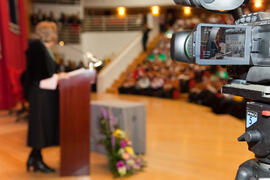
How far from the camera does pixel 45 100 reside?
3.09 m

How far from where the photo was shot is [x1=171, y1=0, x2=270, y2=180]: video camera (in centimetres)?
101

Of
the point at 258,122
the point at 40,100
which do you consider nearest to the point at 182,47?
the point at 258,122

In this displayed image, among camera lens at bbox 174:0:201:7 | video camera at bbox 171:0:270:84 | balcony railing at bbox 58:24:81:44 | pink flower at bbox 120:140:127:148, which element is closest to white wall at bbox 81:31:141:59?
balcony railing at bbox 58:24:81:44

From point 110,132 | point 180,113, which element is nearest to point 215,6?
point 110,132

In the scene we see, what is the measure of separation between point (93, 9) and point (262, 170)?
A: 1654 centimetres

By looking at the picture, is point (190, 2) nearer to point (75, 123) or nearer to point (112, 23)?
point (75, 123)

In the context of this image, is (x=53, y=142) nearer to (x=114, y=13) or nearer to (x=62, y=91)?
(x=62, y=91)

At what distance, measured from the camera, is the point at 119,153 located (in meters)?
3.14

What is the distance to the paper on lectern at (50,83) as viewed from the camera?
2.99m

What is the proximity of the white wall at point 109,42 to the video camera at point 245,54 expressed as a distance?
14517mm

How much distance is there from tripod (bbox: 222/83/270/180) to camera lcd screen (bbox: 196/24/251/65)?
0.11m

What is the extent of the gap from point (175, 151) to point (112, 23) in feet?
41.4

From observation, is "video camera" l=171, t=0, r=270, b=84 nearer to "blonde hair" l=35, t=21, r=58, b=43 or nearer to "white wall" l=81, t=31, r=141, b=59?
"blonde hair" l=35, t=21, r=58, b=43

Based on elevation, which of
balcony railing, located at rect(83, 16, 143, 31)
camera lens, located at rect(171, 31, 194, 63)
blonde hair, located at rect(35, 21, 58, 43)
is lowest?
camera lens, located at rect(171, 31, 194, 63)
